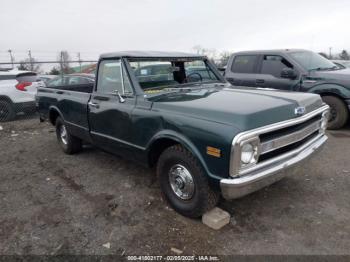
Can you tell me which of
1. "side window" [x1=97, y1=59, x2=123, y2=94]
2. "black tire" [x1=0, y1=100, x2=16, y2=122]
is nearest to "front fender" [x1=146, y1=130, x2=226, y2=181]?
"side window" [x1=97, y1=59, x2=123, y2=94]

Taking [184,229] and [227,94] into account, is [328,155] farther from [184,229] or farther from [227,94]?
[184,229]

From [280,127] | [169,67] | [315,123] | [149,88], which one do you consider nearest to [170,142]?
[149,88]

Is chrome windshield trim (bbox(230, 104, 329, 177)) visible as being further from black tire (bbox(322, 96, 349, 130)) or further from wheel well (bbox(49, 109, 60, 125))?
black tire (bbox(322, 96, 349, 130))

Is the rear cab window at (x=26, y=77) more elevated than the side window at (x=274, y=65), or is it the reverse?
the side window at (x=274, y=65)

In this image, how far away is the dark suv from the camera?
650 cm

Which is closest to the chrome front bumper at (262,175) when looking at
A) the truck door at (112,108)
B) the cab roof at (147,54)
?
the truck door at (112,108)

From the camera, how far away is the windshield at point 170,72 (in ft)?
13.2

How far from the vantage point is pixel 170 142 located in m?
3.37

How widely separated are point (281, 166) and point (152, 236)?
59.0 inches

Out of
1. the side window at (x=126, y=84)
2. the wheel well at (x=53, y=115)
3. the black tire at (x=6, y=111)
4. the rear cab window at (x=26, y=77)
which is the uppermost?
the side window at (x=126, y=84)

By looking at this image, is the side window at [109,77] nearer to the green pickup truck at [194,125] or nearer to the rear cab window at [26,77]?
the green pickup truck at [194,125]

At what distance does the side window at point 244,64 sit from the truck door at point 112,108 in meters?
4.34

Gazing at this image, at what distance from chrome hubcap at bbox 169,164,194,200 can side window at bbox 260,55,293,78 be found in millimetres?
4723

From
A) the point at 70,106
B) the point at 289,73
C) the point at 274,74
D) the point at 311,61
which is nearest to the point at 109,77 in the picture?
the point at 70,106
